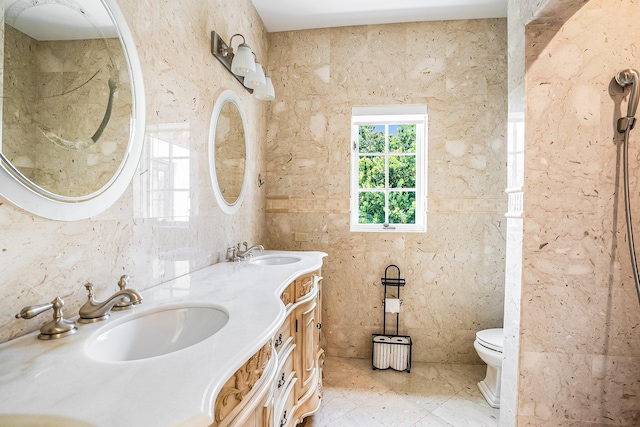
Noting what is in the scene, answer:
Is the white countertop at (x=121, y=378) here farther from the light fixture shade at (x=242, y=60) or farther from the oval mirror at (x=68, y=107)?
the light fixture shade at (x=242, y=60)

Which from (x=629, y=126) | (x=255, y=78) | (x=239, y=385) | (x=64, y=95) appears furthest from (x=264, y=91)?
(x=629, y=126)

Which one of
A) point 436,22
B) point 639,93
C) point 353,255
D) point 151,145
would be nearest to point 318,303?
point 353,255

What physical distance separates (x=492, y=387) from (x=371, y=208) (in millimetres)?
1615

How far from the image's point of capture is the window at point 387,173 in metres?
2.71

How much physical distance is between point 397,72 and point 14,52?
8.14 ft

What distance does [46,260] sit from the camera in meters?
0.83

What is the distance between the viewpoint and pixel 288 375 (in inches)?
55.5

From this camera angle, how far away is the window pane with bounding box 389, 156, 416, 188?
275cm

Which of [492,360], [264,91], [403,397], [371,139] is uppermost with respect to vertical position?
[264,91]

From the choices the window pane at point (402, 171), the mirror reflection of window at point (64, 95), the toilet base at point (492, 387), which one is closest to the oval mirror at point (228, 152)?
the mirror reflection of window at point (64, 95)

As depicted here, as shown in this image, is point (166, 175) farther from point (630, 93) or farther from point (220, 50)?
point (630, 93)

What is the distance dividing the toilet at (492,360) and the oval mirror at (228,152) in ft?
6.36

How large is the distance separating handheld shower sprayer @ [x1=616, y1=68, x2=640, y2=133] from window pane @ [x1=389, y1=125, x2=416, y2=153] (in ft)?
5.01

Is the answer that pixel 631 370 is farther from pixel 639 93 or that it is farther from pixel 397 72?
pixel 397 72
